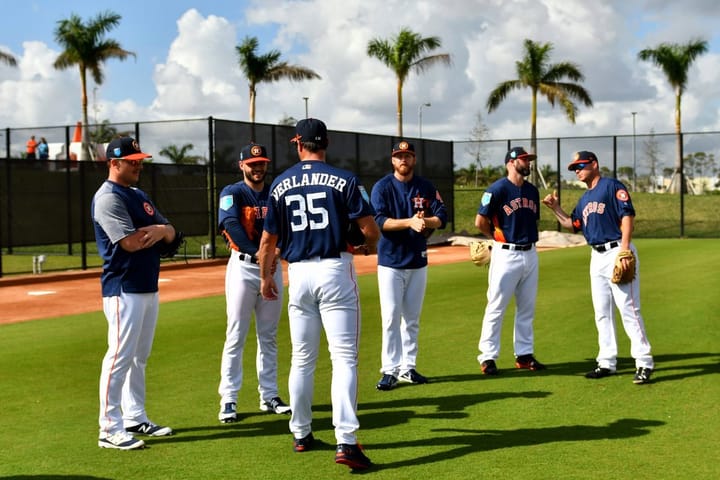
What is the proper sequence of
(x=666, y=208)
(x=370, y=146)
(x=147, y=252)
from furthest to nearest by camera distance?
(x=666, y=208)
(x=370, y=146)
(x=147, y=252)

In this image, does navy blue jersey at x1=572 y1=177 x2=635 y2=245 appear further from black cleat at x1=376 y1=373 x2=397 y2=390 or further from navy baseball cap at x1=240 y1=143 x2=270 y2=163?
navy baseball cap at x1=240 y1=143 x2=270 y2=163

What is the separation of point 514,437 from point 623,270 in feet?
7.83

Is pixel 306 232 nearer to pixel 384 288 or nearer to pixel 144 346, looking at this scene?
pixel 144 346

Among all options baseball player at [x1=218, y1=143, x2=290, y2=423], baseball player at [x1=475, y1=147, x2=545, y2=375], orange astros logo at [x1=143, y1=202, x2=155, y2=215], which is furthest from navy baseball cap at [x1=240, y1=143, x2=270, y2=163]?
baseball player at [x1=475, y1=147, x2=545, y2=375]

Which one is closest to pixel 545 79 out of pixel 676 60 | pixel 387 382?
pixel 676 60

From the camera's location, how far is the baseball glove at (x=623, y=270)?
295 inches

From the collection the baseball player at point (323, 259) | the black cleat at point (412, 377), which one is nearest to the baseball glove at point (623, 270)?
the black cleat at point (412, 377)

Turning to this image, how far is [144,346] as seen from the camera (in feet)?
19.8

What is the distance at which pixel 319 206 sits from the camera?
5.29 m

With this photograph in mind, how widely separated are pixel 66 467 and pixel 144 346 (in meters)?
1.05

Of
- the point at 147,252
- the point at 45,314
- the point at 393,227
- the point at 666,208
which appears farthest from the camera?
the point at 666,208

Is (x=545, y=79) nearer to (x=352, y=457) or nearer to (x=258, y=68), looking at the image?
(x=258, y=68)

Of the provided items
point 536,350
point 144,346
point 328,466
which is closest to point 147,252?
point 144,346

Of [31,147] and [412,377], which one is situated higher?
[31,147]
